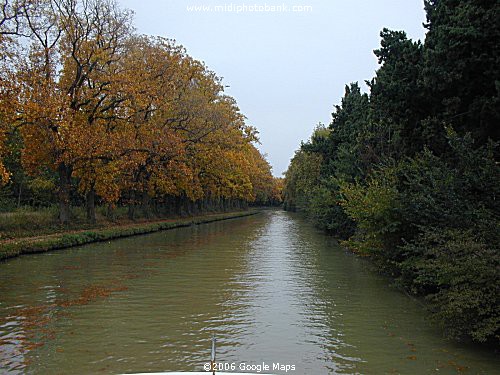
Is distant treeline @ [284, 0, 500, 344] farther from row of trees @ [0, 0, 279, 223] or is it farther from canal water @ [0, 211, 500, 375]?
row of trees @ [0, 0, 279, 223]

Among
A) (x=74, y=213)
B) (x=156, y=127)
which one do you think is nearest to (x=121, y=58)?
(x=156, y=127)

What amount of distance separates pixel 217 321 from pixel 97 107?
2331 cm

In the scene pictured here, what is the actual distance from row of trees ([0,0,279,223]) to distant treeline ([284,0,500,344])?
1399 centimetres

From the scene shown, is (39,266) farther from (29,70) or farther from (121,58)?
(121,58)

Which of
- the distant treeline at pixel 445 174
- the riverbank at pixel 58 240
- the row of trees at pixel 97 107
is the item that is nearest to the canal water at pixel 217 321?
the distant treeline at pixel 445 174

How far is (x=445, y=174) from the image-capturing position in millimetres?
9609

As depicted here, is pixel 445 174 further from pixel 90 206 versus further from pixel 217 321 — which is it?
pixel 90 206

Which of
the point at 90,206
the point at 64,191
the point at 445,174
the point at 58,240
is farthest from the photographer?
the point at 90,206

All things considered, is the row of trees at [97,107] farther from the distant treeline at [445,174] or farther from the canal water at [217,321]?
the distant treeline at [445,174]

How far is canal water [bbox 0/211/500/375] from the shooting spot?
7.18 meters

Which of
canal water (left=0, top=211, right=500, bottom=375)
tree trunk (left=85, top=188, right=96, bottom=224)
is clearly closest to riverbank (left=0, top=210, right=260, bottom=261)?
canal water (left=0, top=211, right=500, bottom=375)

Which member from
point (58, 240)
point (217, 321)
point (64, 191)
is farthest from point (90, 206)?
point (217, 321)

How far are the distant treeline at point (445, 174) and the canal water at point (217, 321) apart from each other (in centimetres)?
80

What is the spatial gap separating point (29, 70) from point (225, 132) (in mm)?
19183
